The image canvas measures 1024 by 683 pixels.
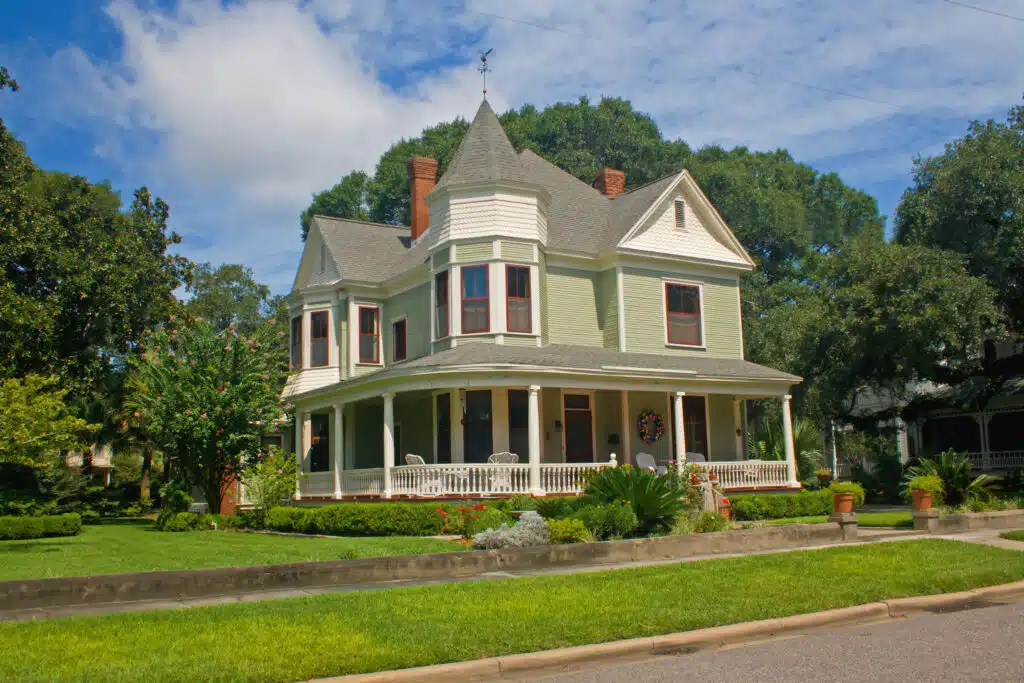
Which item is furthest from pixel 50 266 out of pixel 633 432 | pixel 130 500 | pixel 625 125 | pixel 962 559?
pixel 625 125

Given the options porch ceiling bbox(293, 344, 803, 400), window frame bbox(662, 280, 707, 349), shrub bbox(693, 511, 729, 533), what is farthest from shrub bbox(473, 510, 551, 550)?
window frame bbox(662, 280, 707, 349)

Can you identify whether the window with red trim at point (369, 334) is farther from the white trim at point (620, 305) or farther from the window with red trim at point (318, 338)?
the white trim at point (620, 305)

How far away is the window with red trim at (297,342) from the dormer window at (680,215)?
12.6m

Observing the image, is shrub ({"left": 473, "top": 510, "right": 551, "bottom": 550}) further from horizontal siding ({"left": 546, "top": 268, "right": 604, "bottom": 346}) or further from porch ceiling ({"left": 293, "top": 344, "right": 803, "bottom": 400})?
horizontal siding ({"left": 546, "top": 268, "right": 604, "bottom": 346})

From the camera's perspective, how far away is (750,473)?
24.9m

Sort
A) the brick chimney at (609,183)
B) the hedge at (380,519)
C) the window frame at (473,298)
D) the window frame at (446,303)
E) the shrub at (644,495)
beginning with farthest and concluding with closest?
1. the brick chimney at (609,183)
2. the window frame at (446,303)
3. the window frame at (473,298)
4. the hedge at (380,519)
5. the shrub at (644,495)

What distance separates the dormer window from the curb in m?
18.2

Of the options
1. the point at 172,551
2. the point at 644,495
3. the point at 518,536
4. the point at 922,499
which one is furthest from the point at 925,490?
the point at 172,551

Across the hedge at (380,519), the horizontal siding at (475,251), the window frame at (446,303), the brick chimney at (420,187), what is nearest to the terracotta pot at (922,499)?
the hedge at (380,519)

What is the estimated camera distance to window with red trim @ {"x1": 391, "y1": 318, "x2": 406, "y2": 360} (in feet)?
95.0

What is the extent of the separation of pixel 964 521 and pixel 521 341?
37.9 ft

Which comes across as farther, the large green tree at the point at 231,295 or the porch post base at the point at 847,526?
the large green tree at the point at 231,295

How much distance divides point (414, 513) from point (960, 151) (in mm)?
20785

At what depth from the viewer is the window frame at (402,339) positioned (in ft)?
94.1
